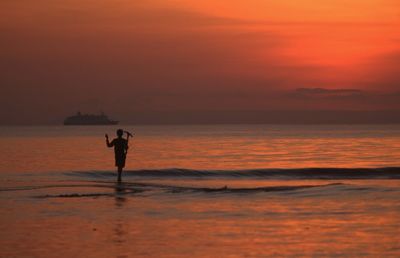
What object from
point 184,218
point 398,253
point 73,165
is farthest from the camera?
point 73,165

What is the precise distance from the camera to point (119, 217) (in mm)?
19047

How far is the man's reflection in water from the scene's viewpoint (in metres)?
15.9

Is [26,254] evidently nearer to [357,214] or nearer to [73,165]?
[357,214]

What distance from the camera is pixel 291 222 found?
59.2 feet

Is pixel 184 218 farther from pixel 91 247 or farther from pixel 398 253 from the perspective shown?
pixel 398 253

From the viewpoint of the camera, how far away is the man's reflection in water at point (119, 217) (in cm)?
1592

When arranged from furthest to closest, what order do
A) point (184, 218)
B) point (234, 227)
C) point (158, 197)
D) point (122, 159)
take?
point (122, 159)
point (158, 197)
point (184, 218)
point (234, 227)

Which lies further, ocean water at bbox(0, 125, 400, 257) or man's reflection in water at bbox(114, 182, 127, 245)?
man's reflection in water at bbox(114, 182, 127, 245)

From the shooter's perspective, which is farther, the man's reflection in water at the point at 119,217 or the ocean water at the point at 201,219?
the man's reflection in water at the point at 119,217

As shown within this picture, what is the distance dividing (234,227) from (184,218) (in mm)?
1879

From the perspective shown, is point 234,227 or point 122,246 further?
point 234,227

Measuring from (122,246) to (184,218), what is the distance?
3988 mm

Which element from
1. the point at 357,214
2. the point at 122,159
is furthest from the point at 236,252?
the point at 122,159

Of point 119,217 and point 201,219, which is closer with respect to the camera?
point 201,219
